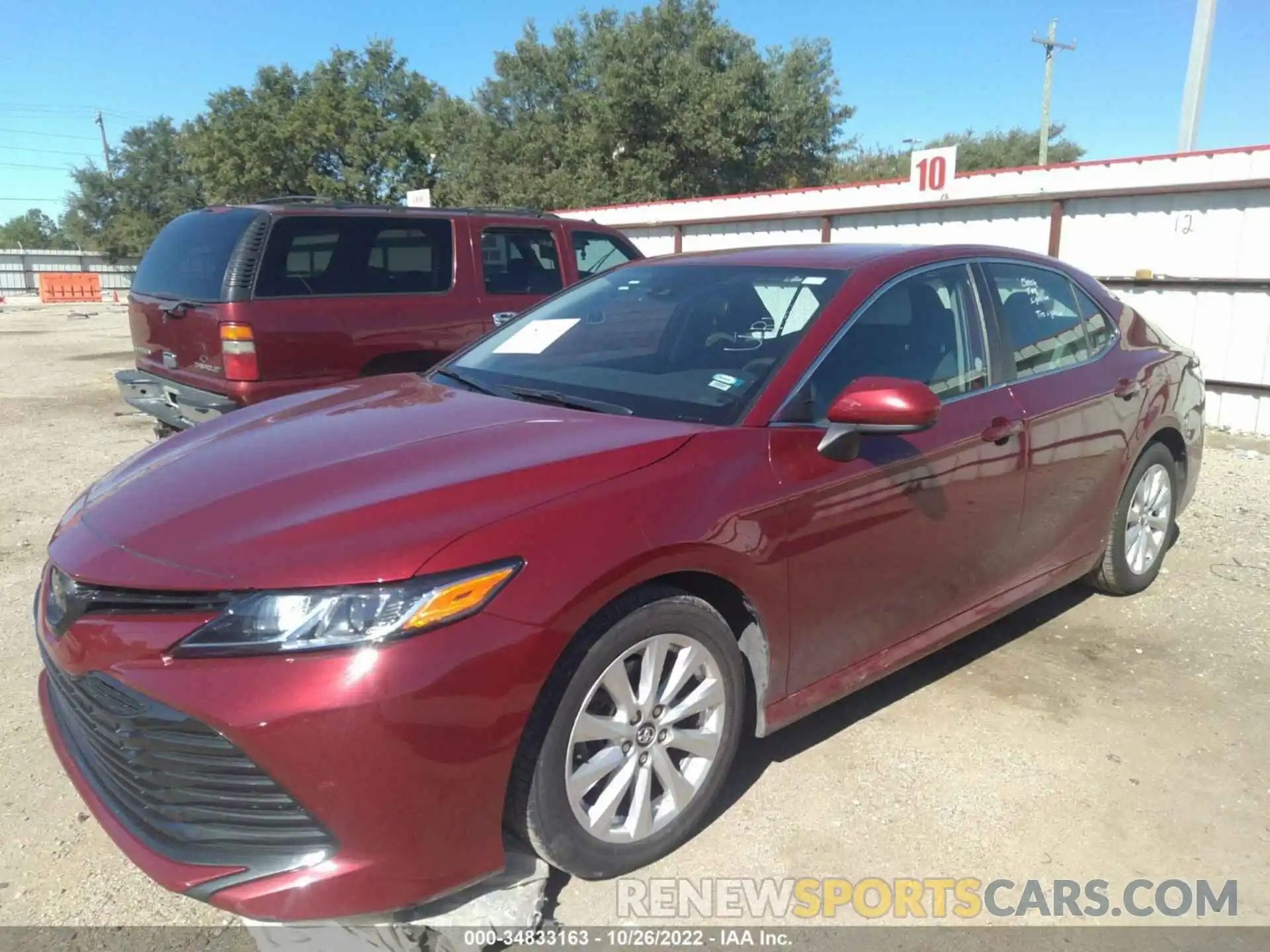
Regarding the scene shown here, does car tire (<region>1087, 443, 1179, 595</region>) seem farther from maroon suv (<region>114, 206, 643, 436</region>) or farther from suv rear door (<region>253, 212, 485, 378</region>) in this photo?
suv rear door (<region>253, 212, 485, 378</region>)

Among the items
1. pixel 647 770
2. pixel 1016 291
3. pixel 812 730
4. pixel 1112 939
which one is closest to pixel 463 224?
pixel 1016 291

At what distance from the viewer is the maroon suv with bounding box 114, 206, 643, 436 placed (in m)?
5.70

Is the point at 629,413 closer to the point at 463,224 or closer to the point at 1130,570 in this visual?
the point at 1130,570

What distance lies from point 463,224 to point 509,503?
503 cm

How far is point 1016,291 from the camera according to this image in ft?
12.7

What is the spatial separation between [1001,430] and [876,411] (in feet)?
3.17

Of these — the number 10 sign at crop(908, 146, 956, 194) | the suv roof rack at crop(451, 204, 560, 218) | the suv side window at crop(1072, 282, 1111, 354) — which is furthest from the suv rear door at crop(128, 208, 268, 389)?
the number 10 sign at crop(908, 146, 956, 194)

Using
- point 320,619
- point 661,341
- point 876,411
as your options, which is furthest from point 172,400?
point 876,411

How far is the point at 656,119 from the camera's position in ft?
97.5

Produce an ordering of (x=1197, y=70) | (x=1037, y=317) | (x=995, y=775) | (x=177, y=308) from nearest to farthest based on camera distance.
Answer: (x=995, y=775) → (x=1037, y=317) → (x=177, y=308) → (x=1197, y=70)

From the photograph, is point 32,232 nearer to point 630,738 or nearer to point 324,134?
point 324,134

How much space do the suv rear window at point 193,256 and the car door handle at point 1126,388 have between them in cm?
495

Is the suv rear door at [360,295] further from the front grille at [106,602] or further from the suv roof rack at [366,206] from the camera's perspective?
the front grille at [106,602]

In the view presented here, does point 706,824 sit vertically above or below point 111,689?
below
